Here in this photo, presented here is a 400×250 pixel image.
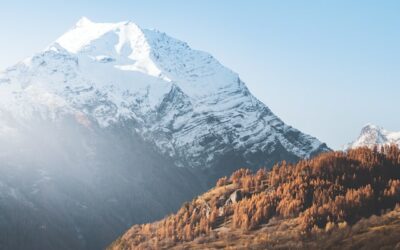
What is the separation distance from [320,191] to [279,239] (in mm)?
36278

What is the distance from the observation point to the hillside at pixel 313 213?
12719cm

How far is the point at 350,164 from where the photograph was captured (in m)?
191

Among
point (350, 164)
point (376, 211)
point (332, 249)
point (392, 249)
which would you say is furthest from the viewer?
point (350, 164)

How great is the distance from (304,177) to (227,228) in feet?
95.7

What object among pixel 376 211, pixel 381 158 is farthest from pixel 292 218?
pixel 381 158

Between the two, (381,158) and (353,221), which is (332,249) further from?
(381,158)

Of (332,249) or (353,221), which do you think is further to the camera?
(353,221)

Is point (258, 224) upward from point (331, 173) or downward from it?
downward

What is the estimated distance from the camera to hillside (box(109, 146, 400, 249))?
127188 millimetres

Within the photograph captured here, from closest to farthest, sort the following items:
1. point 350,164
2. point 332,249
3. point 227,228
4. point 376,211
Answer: point 332,249 → point 376,211 → point 227,228 → point 350,164

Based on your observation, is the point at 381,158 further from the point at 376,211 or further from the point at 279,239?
the point at 279,239

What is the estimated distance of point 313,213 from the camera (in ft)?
496

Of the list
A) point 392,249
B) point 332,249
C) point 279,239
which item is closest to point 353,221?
point 279,239

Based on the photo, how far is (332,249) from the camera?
11406cm
